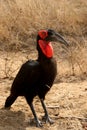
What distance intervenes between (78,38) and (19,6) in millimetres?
1462

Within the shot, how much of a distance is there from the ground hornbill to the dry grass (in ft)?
10.8

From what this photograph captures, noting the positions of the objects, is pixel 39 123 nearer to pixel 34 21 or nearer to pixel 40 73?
pixel 40 73

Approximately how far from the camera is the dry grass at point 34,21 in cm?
872

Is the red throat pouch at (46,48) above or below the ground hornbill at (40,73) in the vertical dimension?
above

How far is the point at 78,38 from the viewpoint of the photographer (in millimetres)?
8930

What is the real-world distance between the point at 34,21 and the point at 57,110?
4.09 meters

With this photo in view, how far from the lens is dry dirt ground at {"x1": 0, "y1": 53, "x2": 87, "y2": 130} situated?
510 centimetres

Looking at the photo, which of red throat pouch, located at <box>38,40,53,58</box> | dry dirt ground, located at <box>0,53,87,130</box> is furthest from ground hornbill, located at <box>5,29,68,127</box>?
dry dirt ground, located at <box>0,53,87,130</box>

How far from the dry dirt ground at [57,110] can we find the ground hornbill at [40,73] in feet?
0.48

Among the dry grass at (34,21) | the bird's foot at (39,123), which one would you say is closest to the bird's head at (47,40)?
the bird's foot at (39,123)

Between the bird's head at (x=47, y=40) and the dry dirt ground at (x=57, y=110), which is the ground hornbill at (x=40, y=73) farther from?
the dry dirt ground at (x=57, y=110)

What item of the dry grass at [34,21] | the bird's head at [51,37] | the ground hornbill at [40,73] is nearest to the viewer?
the ground hornbill at [40,73]

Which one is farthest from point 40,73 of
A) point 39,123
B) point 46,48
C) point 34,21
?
point 34,21

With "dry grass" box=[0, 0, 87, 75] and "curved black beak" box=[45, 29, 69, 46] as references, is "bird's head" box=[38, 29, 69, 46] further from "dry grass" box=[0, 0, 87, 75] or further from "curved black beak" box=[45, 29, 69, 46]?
"dry grass" box=[0, 0, 87, 75]
